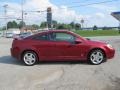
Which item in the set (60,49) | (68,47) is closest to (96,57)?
(68,47)

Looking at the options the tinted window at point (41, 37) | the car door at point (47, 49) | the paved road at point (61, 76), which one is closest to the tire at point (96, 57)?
the paved road at point (61, 76)

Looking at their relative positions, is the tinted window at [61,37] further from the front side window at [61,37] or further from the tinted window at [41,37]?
the tinted window at [41,37]

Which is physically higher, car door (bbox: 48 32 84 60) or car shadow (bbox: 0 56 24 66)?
car door (bbox: 48 32 84 60)

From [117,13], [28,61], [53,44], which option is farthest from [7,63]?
[117,13]

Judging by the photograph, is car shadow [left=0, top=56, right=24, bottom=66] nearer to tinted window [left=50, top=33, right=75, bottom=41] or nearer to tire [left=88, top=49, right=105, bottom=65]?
tinted window [left=50, top=33, right=75, bottom=41]

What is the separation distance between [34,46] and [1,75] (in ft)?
8.97

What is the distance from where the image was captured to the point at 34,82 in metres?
9.80

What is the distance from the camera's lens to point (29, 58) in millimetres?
13188

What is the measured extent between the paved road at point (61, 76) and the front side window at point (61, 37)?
974 mm

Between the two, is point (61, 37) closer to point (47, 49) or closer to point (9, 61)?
point (47, 49)

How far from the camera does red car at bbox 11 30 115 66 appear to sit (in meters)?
13.1

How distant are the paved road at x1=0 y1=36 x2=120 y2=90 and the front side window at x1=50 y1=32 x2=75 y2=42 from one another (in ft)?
3.20

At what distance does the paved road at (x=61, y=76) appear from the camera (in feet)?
30.1

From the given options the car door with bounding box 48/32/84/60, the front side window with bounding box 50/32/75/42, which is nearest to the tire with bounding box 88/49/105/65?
the car door with bounding box 48/32/84/60
